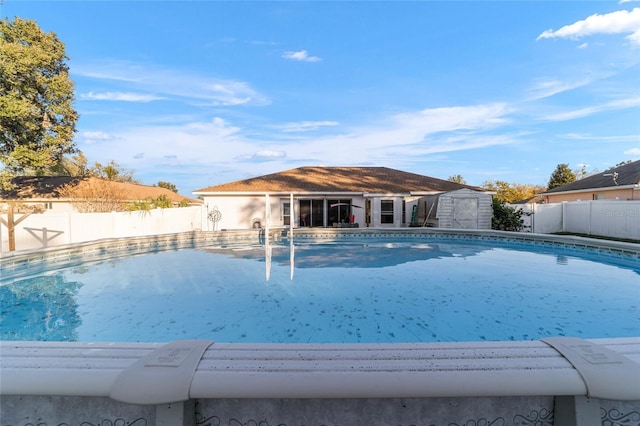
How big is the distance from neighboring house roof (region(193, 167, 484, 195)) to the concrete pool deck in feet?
57.7

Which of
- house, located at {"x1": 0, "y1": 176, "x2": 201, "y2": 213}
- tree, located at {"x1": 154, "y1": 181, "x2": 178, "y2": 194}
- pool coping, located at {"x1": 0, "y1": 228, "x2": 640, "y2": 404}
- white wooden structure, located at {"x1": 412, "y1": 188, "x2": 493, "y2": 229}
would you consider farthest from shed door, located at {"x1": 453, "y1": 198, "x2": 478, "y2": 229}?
tree, located at {"x1": 154, "y1": 181, "x2": 178, "y2": 194}

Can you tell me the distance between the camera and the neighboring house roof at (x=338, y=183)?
63.6 feet

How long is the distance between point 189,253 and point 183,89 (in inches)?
434

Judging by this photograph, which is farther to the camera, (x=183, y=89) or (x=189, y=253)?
(x=183, y=89)

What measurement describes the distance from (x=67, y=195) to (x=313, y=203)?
18.7 metres

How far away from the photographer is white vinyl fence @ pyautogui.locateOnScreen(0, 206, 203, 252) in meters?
11.2

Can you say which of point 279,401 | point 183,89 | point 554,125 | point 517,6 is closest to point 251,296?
point 279,401

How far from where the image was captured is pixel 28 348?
178 centimetres

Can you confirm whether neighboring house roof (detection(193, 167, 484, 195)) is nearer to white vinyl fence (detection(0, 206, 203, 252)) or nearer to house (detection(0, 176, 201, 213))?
white vinyl fence (detection(0, 206, 203, 252))

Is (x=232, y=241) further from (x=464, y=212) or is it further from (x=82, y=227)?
(x=464, y=212)

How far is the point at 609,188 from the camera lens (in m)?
18.5

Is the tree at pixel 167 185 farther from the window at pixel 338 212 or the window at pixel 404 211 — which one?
the window at pixel 404 211

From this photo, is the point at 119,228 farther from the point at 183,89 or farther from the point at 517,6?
the point at 517,6

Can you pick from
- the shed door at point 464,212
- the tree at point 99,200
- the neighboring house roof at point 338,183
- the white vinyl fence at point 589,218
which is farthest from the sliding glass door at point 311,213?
the white vinyl fence at point 589,218
